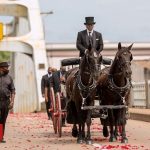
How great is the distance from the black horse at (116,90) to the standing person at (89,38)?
0.65 m

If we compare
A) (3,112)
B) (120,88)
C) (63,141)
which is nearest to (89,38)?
(120,88)

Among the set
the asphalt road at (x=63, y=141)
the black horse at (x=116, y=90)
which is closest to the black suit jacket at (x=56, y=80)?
the asphalt road at (x=63, y=141)

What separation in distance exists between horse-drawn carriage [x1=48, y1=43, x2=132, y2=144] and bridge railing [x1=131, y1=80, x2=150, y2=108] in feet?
42.3

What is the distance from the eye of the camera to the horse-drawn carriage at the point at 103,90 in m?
14.4

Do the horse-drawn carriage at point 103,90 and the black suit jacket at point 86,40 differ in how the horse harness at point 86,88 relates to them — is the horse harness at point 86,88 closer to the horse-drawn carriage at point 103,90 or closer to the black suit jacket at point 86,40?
the horse-drawn carriage at point 103,90

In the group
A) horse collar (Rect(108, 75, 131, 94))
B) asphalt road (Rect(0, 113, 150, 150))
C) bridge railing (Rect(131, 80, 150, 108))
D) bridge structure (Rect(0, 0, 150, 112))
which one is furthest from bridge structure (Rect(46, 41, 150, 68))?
horse collar (Rect(108, 75, 131, 94))

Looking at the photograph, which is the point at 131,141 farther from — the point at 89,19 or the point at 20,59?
the point at 20,59

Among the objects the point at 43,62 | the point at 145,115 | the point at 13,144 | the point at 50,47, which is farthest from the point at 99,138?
the point at 50,47

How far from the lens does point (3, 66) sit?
1557 cm

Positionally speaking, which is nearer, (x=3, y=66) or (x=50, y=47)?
(x=3, y=66)

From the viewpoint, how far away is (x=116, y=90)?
14.6 metres

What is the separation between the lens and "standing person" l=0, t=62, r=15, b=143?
15461mm

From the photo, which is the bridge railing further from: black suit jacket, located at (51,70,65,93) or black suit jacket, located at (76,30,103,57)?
black suit jacket, located at (76,30,103,57)

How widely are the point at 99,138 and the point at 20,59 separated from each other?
38865mm
